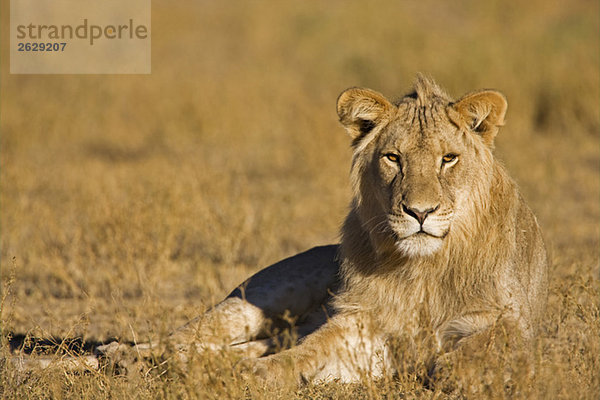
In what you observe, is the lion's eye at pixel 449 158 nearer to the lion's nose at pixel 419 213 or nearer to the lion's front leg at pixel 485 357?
the lion's nose at pixel 419 213

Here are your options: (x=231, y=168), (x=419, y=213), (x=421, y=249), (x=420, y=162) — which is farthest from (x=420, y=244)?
(x=231, y=168)

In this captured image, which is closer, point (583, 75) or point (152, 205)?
point (152, 205)

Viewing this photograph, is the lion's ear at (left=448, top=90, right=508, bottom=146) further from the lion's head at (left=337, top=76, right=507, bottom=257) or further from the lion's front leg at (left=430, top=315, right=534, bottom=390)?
the lion's front leg at (left=430, top=315, right=534, bottom=390)

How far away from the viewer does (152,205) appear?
20.6 ft

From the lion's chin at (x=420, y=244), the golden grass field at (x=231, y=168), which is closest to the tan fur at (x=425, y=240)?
the lion's chin at (x=420, y=244)

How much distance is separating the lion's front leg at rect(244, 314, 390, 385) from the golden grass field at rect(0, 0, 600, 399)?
0.43ft

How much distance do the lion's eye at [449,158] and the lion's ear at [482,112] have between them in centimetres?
17

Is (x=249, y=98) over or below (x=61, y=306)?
over

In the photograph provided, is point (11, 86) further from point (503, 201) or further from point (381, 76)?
point (503, 201)

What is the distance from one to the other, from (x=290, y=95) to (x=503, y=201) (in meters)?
8.73

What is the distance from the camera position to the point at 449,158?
368cm

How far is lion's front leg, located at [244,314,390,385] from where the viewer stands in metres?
3.71

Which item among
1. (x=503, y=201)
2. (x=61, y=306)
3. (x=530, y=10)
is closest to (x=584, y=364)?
(x=503, y=201)

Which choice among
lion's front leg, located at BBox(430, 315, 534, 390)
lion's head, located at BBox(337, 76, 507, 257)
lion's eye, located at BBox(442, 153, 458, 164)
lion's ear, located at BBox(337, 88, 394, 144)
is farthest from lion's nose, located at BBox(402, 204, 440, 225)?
lion's ear, located at BBox(337, 88, 394, 144)
